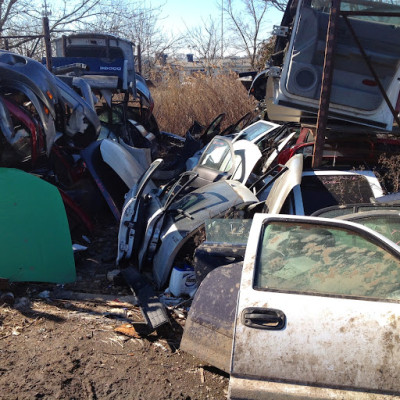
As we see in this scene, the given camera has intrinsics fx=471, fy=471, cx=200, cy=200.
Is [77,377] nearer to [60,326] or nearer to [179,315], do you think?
[60,326]

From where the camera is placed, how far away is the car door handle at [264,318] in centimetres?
253

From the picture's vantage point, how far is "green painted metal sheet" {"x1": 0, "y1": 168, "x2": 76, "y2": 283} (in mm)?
5305

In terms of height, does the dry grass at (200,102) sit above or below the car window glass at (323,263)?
above

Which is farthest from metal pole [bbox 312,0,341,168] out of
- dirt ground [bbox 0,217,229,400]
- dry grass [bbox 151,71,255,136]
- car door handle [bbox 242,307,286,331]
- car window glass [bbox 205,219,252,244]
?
dry grass [bbox 151,71,255,136]

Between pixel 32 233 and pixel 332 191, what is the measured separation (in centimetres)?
342

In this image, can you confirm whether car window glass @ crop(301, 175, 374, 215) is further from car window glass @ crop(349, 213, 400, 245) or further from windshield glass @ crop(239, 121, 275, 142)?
windshield glass @ crop(239, 121, 275, 142)

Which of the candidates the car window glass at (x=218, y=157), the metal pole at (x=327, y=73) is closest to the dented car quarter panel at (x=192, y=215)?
the metal pole at (x=327, y=73)

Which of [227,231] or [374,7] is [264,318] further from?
[374,7]

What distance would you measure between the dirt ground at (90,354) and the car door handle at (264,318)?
43.9 inches

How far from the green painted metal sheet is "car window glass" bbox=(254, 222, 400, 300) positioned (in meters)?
3.28

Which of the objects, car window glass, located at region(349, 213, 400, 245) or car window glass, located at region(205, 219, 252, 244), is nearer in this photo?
car window glass, located at region(349, 213, 400, 245)

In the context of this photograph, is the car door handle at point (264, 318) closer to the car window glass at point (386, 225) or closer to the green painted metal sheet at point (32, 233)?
the car window glass at point (386, 225)

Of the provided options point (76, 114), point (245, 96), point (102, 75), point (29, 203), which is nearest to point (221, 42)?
point (245, 96)

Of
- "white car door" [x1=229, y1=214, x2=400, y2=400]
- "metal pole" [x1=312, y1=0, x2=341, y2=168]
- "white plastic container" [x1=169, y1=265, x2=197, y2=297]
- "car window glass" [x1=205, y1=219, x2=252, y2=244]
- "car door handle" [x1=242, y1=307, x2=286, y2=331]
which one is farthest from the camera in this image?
"metal pole" [x1=312, y1=0, x2=341, y2=168]
